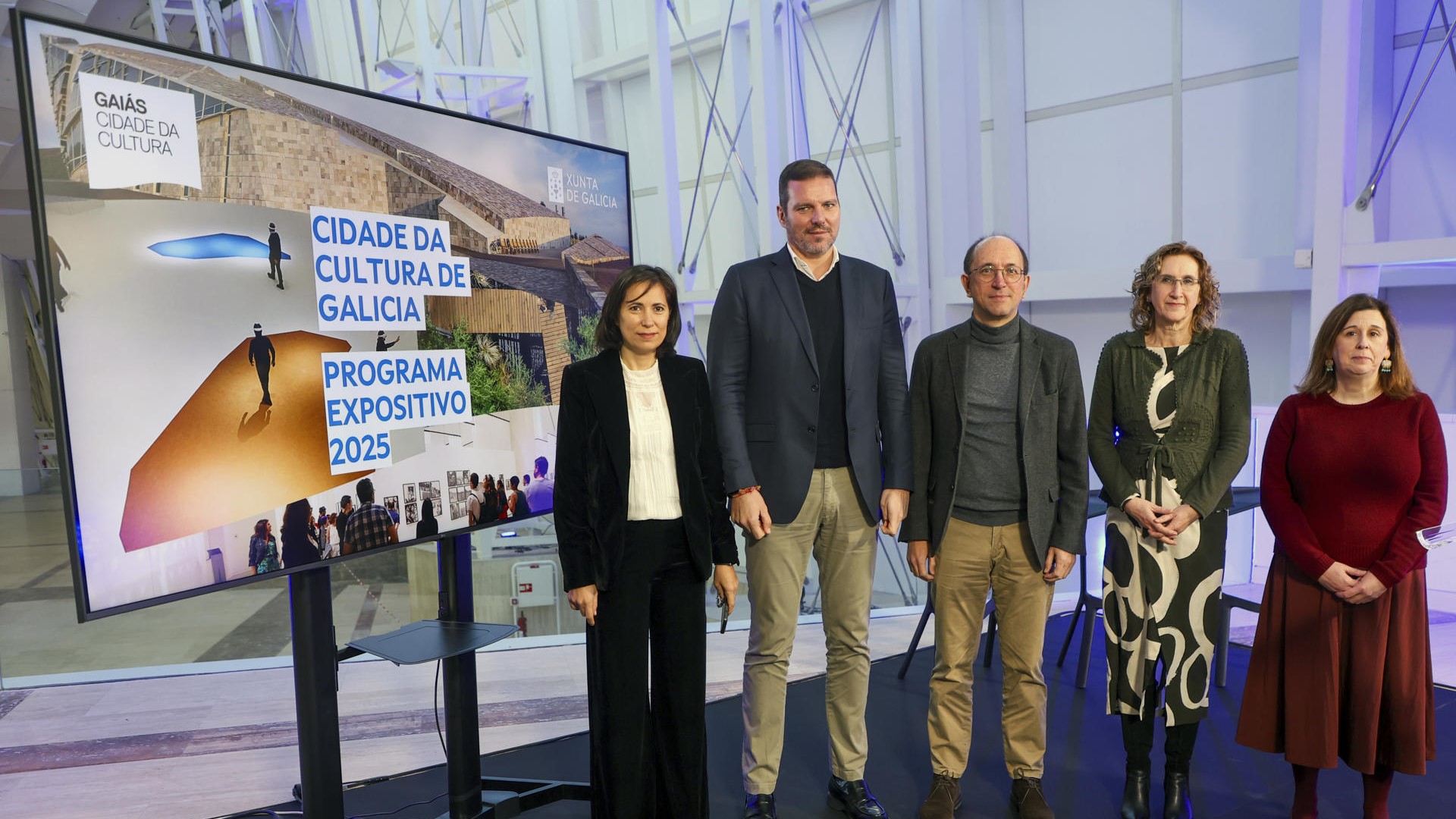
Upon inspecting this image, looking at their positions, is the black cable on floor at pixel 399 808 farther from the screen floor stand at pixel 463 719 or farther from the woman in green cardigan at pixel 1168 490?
the woman in green cardigan at pixel 1168 490

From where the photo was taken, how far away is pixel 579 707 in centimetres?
357

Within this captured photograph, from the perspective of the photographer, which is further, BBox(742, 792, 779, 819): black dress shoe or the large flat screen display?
BBox(742, 792, 779, 819): black dress shoe

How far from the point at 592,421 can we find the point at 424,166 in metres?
0.74

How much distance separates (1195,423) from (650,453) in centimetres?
133

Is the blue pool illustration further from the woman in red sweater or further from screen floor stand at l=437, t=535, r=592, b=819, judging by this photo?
the woman in red sweater

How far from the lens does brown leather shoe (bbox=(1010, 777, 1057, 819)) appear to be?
2506 mm

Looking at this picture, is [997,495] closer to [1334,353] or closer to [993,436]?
[993,436]

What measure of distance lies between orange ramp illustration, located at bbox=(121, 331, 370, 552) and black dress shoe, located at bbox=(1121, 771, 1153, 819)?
206 centimetres

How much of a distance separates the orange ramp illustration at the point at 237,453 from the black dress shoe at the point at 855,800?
147cm

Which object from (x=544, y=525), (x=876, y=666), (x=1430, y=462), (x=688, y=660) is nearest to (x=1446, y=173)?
(x=1430, y=462)

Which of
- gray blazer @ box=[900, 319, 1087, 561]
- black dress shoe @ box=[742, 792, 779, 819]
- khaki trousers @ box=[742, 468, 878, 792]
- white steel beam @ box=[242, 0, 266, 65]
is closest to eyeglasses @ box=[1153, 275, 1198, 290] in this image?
gray blazer @ box=[900, 319, 1087, 561]

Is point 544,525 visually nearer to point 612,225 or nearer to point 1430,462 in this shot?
point 612,225

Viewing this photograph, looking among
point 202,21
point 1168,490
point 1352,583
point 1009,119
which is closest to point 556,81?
point 1009,119

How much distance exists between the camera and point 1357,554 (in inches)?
90.8
